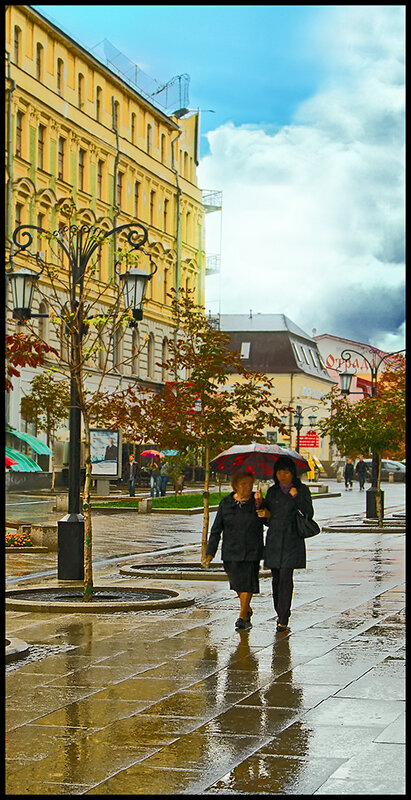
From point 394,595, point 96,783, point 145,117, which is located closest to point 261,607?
point 394,595

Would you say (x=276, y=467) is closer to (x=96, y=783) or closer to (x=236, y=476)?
(x=236, y=476)

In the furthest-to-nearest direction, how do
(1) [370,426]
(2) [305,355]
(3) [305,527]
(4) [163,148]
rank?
(2) [305,355] < (4) [163,148] < (1) [370,426] < (3) [305,527]

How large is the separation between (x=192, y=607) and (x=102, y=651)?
11.6 ft

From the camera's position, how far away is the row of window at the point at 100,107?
169 ft

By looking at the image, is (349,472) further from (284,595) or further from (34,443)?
(284,595)

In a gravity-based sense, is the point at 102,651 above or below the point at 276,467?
below

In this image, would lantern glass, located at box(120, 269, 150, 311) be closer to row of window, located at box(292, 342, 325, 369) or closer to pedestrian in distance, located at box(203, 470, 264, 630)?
pedestrian in distance, located at box(203, 470, 264, 630)

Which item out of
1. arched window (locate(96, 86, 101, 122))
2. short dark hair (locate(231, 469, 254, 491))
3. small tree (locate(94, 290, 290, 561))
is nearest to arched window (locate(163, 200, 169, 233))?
arched window (locate(96, 86, 101, 122))

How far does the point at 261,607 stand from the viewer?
14109 mm

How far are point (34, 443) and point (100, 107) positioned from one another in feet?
63.5

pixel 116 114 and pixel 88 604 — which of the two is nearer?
pixel 88 604

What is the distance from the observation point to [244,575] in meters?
12.2

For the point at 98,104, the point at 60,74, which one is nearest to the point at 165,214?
the point at 98,104

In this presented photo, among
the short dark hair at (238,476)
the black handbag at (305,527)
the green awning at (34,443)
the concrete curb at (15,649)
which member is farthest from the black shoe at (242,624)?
the green awning at (34,443)
